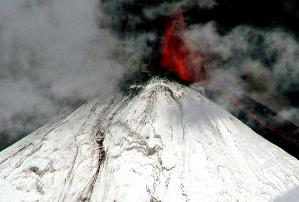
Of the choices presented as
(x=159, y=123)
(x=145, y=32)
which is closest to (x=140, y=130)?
(x=159, y=123)

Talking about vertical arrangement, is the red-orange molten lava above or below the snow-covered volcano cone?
above

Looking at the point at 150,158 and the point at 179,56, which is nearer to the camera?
the point at 150,158

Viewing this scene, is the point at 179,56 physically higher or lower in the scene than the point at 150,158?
higher

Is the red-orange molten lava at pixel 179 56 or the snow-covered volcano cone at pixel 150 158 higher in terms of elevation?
the red-orange molten lava at pixel 179 56

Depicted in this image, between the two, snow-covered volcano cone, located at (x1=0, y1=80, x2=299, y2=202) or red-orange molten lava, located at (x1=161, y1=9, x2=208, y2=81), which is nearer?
snow-covered volcano cone, located at (x1=0, y1=80, x2=299, y2=202)

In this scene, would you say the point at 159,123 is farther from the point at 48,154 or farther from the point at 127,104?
the point at 48,154
